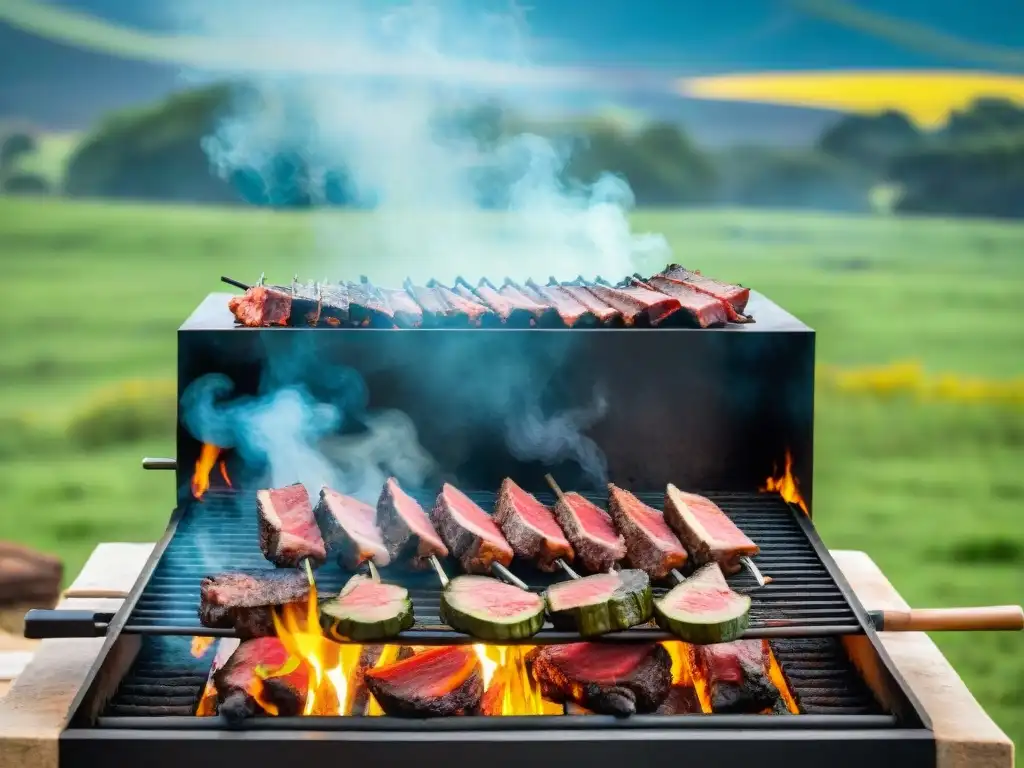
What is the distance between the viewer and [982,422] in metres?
7.97

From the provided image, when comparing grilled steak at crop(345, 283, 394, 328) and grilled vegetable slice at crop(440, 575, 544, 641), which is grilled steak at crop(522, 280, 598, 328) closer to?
grilled steak at crop(345, 283, 394, 328)

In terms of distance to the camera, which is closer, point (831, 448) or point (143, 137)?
point (831, 448)

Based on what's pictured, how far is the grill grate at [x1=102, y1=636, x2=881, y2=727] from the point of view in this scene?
110 inches

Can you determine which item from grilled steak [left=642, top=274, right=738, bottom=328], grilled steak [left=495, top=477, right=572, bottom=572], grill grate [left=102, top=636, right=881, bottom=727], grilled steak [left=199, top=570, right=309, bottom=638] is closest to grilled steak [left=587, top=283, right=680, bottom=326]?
grilled steak [left=642, top=274, right=738, bottom=328]

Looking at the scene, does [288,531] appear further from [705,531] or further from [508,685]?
[705,531]

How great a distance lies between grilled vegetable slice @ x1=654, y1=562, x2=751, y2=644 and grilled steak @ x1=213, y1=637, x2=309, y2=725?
0.90 m

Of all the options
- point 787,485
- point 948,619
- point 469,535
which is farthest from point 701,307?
point 948,619

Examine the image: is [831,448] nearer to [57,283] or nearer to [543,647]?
[543,647]

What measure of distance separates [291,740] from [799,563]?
1.59 m

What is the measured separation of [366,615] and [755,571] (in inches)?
44.3

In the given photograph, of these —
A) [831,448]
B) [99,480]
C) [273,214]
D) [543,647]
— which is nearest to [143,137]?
[273,214]

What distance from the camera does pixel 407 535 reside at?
308cm

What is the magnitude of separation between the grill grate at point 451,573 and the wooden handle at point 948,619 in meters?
0.13

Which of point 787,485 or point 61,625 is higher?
point 787,485
